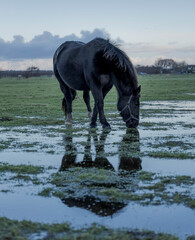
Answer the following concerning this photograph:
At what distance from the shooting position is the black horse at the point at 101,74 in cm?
1006

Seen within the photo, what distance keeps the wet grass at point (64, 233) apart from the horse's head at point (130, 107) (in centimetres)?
665

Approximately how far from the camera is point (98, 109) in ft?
35.8

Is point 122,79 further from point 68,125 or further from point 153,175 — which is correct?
point 153,175

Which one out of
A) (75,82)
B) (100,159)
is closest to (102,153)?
(100,159)

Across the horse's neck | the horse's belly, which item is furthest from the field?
the horse's belly

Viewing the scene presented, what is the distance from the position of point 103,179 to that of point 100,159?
1462 millimetres

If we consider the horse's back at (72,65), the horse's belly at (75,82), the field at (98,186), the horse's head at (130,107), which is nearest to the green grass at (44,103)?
the horse's belly at (75,82)

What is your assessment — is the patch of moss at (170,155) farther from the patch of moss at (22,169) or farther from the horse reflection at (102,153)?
the patch of moss at (22,169)

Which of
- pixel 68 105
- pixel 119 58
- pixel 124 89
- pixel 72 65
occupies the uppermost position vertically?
pixel 119 58

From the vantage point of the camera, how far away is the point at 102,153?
739cm

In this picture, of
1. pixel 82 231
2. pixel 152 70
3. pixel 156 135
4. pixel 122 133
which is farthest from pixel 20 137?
pixel 152 70

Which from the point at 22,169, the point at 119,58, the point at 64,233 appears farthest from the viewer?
the point at 119,58

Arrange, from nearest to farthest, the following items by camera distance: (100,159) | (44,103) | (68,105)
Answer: (100,159)
(68,105)
(44,103)

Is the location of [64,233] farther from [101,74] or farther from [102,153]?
[101,74]
